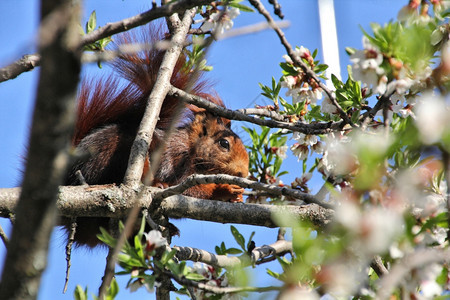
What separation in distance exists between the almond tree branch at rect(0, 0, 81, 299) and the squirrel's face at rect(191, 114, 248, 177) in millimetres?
2331

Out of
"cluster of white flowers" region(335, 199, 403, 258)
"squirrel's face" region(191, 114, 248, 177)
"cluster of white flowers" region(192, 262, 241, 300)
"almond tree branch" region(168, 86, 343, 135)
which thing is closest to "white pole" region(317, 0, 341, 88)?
"almond tree branch" region(168, 86, 343, 135)

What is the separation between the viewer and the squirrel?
107 inches

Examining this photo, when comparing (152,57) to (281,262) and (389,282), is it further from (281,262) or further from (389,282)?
(389,282)

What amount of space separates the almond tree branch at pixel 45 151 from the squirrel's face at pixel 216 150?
7.65ft

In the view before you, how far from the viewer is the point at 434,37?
4.75 ft

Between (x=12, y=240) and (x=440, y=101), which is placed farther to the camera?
(x=440, y=101)

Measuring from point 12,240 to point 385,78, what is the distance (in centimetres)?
89

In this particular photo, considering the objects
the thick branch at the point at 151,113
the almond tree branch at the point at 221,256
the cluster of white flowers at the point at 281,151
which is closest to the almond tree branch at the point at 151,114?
the thick branch at the point at 151,113

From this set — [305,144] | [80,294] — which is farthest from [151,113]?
[80,294]

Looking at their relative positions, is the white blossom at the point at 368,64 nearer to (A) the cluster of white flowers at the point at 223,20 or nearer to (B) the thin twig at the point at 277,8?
(B) the thin twig at the point at 277,8

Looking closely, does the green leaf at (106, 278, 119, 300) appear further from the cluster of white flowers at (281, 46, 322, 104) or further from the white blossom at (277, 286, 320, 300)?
the cluster of white flowers at (281, 46, 322, 104)

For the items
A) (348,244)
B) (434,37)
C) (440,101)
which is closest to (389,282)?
(348,244)

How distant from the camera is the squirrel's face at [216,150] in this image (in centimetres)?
315

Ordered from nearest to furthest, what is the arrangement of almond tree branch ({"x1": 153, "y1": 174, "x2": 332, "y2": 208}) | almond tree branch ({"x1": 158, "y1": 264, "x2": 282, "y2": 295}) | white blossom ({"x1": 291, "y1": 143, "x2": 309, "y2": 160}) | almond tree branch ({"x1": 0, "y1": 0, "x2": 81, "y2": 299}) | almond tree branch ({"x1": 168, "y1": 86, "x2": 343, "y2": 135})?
almond tree branch ({"x1": 0, "y1": 0, "x2": 81, "y2": 299})
almond tree branch ({"x1": 158, "y1": 264, "x2": 282, "y2": 295})
almond tree branch ({"x1": 153, "y1": 174, "x2": 332, "y2": 208})
almond tree branch ({"x1": 168, "y1": 86, "x2": 343, "y2": 135})
white blossom ({"x1": 291, "y1": 143, "x2": 309, "y2": 160})
